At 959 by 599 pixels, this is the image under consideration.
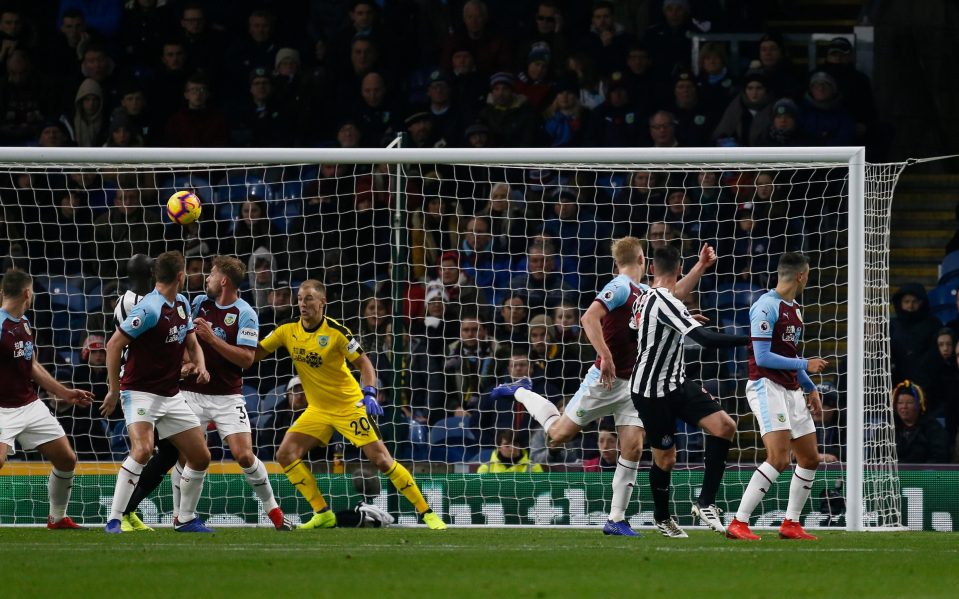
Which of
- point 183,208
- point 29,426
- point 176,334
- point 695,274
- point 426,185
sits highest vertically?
point 426,185

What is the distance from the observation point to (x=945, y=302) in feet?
50.2

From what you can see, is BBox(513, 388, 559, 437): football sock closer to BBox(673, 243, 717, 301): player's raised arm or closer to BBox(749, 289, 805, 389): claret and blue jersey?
BBox(673, 243, 717, 301): player's raised arm

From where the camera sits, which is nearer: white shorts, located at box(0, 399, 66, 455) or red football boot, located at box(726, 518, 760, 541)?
red football boot, located at box(726, 518, 760, 541)

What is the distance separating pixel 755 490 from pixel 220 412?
4.11 m

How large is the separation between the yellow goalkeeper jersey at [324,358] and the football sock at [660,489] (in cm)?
260

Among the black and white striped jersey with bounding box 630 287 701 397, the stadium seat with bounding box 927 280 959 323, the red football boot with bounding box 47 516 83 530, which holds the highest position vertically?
the stadium seat with bounding box 927 280 959 323

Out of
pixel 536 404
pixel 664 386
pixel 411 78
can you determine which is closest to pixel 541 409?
pixel 536 404

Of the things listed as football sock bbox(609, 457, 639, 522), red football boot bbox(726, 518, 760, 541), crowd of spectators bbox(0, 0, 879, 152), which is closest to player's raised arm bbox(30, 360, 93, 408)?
football sock bbox(609, 457, 639, 522)

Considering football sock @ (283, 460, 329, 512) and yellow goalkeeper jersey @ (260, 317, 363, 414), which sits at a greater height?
yellow goalkeeper jersey @ (260, 317, 363, 414)

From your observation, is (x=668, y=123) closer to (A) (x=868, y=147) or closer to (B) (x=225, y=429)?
(A) (x=868, y=147)

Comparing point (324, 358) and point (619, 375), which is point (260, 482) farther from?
point (619, 375)

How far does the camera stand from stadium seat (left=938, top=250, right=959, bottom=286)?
605 inches

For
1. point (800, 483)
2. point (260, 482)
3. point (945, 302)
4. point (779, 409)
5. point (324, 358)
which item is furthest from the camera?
point (945, 302)

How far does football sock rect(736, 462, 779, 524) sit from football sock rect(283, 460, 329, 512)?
3388mm
